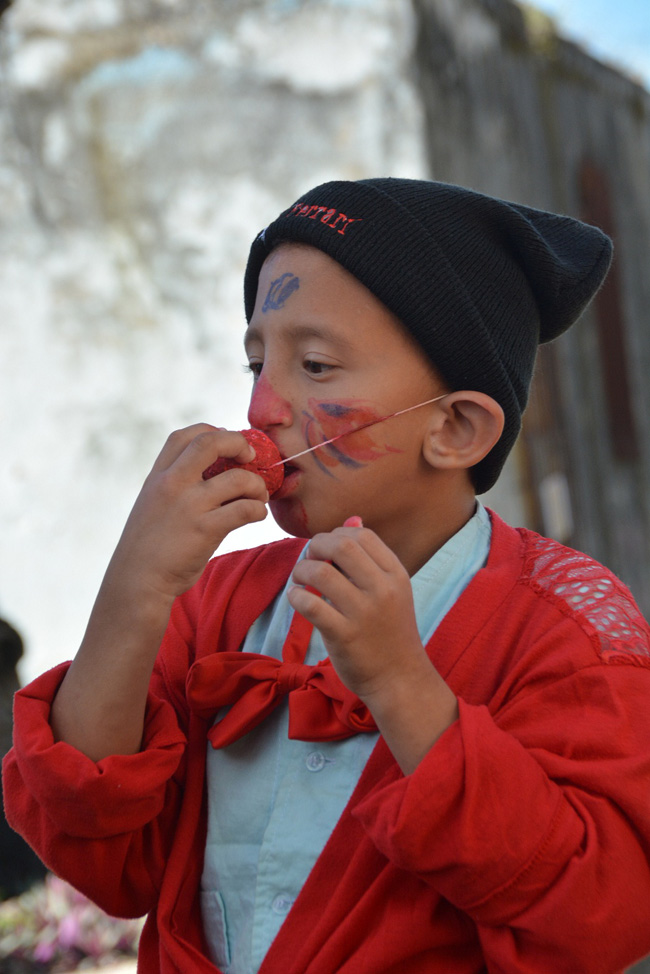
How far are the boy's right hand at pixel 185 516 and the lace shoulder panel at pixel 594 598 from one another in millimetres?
500

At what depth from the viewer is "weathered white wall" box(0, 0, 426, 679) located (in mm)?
4281

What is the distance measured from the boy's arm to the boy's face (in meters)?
0.17

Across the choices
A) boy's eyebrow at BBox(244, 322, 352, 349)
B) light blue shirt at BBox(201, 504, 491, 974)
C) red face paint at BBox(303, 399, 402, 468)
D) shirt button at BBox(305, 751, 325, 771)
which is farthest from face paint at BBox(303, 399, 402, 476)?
shirt button at BBox(305, 751, 325, 771)

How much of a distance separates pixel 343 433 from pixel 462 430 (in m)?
0.24

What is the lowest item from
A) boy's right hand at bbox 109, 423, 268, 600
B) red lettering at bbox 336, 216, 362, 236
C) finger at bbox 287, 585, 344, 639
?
finger at bbox 287, 585, 344, 639

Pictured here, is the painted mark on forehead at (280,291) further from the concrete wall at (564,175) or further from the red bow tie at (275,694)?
the concrete wall at (564,175)

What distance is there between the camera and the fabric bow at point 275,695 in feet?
5.18

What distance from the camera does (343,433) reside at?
66.6 inches

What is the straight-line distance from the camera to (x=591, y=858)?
4.21ft

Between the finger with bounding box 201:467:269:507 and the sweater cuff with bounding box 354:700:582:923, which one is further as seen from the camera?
the finger with bounding box 201:467:269:507

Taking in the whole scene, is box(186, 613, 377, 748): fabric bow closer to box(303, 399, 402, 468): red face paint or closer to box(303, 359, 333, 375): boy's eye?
box(303, 399, 402, 468): red face paint

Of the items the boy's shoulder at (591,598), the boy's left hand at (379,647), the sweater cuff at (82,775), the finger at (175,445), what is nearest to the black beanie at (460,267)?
the boy's shoulder at (591,598)

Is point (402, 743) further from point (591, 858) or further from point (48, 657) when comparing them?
point (48, 657)

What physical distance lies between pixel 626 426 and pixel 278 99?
183 inches
